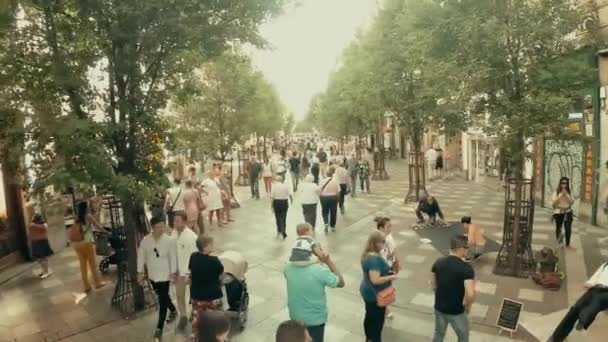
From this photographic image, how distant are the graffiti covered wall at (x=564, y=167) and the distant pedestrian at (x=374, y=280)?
989 centimetres

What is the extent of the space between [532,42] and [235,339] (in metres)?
7.41

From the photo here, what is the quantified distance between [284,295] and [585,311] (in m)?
4.67

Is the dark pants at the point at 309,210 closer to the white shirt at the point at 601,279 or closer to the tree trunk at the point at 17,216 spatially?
the tree trunk at the point at 17,216

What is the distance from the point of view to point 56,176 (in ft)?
20.0

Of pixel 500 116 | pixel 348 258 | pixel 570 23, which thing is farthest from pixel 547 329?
pixel 570 23

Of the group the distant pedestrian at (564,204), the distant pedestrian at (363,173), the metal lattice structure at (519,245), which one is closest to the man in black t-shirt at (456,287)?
the metal lattice structure at (519,245)

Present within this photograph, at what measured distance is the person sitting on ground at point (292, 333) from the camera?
3.29 m

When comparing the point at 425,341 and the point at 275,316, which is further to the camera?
the point at 275,316

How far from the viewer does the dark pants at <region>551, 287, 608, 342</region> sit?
5.87 metres

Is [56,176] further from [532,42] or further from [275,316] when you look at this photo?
[532,42]

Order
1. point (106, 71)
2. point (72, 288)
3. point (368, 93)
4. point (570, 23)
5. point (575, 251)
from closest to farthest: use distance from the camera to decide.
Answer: point (106, 71), point (570, 23), point (72, 288), point (575, 251), point (368, 93)

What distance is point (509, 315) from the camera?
6.66 meters

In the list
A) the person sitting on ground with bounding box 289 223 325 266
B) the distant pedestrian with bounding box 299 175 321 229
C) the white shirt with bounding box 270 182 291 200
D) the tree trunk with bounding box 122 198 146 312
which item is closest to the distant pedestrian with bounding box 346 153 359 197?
the distant pedestrian with bounding box 299 175 321 229

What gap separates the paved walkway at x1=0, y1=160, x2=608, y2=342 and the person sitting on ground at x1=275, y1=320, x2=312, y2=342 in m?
3.57
